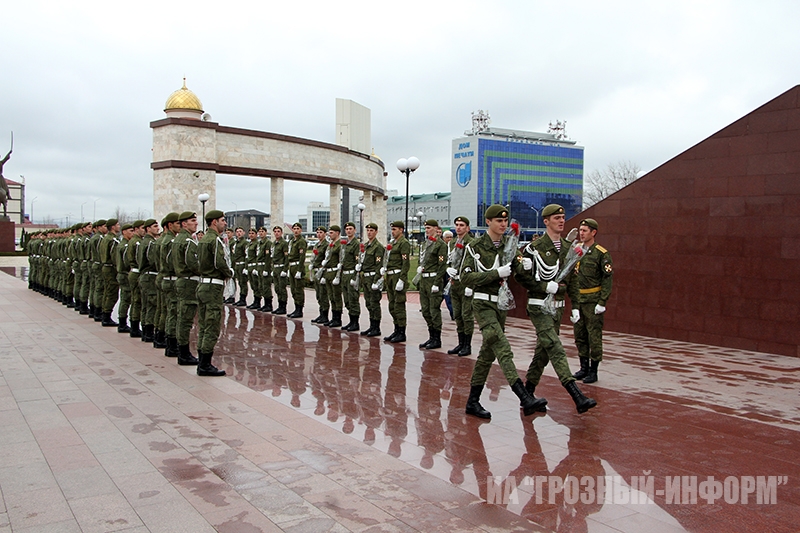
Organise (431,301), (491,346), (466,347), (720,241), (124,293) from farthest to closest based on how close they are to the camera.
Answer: (124,293) < (720,241) < (431,301) < (466,347) < (491,346)

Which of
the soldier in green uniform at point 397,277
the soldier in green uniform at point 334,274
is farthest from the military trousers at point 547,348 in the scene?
the soldier in green uniform at point 334,274

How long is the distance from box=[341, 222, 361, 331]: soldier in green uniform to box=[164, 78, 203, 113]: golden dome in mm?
25488

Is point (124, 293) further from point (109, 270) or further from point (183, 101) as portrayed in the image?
point (183, 101)

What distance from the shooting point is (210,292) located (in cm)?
788

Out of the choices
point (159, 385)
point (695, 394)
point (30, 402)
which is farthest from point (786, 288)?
point (30, 402)

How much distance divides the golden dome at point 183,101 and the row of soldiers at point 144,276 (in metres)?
19.2

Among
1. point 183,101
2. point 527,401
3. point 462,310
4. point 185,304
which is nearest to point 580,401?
point 527,401

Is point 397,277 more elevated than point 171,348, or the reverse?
point 397,277

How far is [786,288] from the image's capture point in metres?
9.70

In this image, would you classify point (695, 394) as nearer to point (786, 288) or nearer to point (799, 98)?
point (786, 288)

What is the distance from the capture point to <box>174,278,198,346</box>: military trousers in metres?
8.27

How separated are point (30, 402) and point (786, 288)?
389 inches

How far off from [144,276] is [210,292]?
2773mm

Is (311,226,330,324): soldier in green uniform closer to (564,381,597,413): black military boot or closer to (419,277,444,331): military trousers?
(419,277,444,331): military trousers
